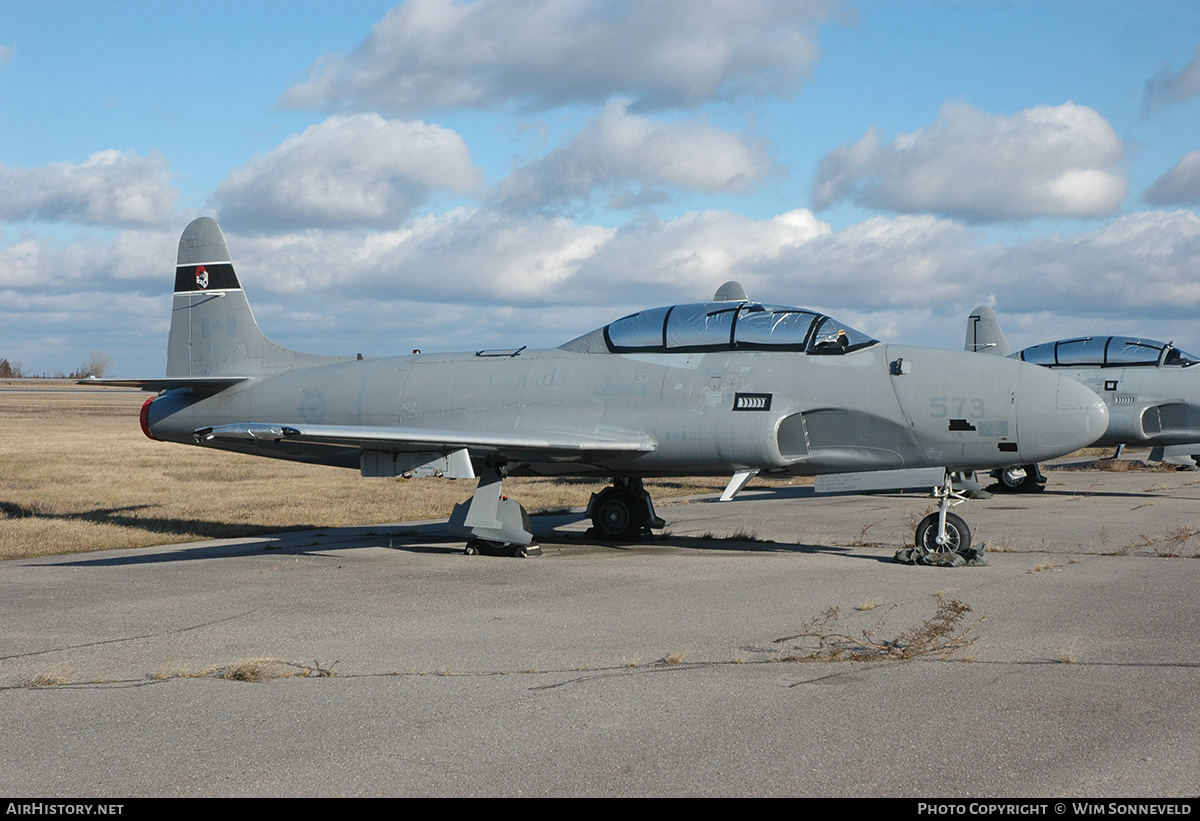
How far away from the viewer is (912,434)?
11727 mm

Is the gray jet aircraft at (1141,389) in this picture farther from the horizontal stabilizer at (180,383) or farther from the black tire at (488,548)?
the horizontal stabilizer at (180,383)

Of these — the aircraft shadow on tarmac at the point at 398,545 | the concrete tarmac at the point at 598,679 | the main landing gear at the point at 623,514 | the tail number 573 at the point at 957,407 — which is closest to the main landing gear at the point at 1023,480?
the concrete tarmac at the point at 598,679

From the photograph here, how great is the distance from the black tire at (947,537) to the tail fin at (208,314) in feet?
33.7

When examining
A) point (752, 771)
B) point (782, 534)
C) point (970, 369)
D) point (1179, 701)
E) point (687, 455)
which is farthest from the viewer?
point (782, 534)

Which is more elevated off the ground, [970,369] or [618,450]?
[970,369]

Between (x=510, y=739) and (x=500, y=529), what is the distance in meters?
7.88

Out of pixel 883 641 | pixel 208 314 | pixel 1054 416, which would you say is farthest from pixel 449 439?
pixel 1054 416

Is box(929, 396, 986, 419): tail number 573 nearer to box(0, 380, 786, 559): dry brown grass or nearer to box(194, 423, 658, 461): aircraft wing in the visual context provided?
box(194, 423, 658, 461): aircraft wing

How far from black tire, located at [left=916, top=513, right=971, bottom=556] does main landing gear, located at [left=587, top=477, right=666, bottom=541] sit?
13.5 feet

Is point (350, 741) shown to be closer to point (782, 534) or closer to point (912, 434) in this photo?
point (912, 434)

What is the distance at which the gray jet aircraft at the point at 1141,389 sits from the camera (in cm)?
2202

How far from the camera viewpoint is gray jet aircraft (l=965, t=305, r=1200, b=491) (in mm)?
22016
